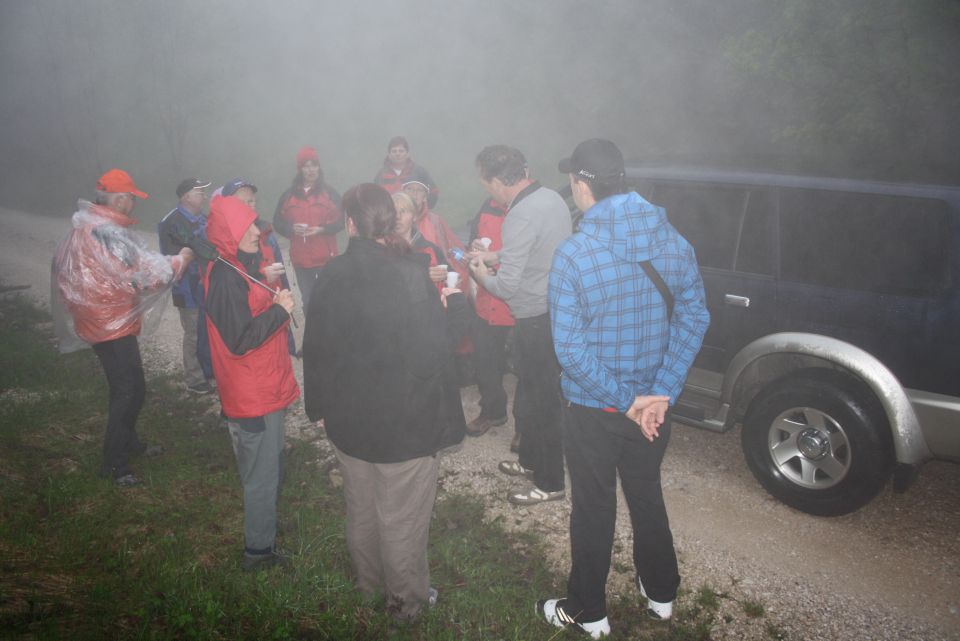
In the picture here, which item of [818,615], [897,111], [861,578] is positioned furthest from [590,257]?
[897,111]

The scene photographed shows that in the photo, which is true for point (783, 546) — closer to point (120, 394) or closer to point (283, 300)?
point (283, 300)

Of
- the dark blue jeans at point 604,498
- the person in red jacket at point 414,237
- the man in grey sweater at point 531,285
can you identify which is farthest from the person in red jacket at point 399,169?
the dark blue jeans at point 604,498

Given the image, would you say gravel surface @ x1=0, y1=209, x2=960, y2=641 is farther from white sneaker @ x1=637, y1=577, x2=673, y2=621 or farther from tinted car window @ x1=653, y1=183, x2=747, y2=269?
tinted car window @ x1=653, y1=183, x2=747, y2=269

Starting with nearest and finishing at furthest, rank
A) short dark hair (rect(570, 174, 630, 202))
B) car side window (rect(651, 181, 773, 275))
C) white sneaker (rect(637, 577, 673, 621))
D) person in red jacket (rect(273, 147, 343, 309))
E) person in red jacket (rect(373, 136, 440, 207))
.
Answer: short dark hair (rect(570, 174, 630, 202))
white sneaker (rect(637, 577, 673, 621))
car side window (rect(651, 181, 773, 275))
person in red jacket (rect(273, 147, 343, 309))
person in red jacket (rect(373, 136, 440, 207))

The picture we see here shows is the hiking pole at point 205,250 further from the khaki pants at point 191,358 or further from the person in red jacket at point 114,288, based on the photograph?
the khaki pants at point 191,358

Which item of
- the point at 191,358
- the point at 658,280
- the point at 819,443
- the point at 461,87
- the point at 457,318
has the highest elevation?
the point at 461,87

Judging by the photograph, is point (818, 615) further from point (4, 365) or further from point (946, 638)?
point (4, 365)

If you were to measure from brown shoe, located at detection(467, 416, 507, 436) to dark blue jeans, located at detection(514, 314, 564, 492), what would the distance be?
814 mm

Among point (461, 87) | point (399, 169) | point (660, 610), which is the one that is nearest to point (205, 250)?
point (660, 610)

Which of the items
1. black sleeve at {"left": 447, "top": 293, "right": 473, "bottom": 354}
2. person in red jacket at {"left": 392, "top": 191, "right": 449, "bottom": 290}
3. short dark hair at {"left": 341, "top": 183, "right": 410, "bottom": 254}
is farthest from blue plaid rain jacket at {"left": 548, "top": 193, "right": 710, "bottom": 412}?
person in red jacket at {"left": 392, "top": 191, "right": 449, "bottom": 290}

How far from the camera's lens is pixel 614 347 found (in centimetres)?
222

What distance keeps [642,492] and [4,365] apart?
576 centimetres

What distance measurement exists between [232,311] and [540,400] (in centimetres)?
170

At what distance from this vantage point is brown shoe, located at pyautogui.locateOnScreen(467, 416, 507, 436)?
4.39m
